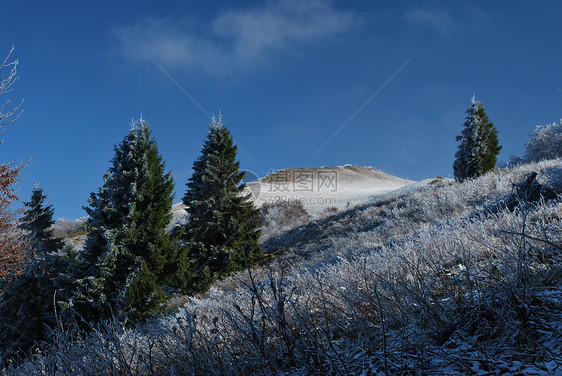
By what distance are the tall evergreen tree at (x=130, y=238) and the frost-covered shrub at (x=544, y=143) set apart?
28712 millimetres

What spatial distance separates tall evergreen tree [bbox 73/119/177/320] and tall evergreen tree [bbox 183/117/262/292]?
2422mm

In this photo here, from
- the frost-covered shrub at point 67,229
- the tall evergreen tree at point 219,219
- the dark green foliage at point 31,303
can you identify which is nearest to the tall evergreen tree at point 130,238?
the dark green foliage at point 31,303

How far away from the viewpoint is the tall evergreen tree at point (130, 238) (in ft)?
35.5

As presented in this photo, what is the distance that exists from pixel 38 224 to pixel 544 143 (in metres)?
37.9

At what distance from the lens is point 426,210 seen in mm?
11266

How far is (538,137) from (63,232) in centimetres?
5032

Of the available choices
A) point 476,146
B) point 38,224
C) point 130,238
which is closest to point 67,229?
point 38,224

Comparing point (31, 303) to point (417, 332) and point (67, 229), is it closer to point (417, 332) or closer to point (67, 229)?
point (417, 332)

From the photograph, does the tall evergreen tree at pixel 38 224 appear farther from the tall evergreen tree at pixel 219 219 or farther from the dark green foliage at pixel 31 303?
the tall evergreen tree at pixel 219 219

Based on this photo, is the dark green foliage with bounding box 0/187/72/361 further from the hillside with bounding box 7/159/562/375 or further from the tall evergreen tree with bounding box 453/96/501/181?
the tall evergreen tree with bounding box 453/96/501/181

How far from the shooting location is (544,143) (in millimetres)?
26641

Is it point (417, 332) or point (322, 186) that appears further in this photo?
point (322, 186)

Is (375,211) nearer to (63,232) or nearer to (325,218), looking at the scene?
(325,218)

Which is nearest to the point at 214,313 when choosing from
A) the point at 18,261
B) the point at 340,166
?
the point at 18,261
